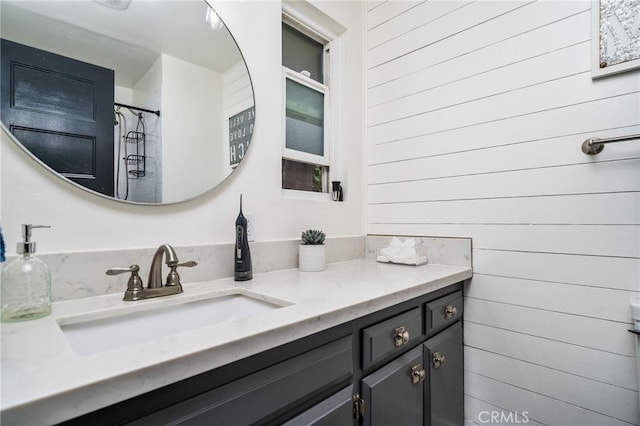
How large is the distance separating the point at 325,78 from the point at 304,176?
0.60m

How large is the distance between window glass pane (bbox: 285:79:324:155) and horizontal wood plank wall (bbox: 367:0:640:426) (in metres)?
0.43

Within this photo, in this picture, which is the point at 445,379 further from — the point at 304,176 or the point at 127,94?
the point at 127,94

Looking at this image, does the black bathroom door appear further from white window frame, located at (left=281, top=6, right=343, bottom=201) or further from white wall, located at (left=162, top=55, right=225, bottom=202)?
white window frame, located at (left=281, top=6, right=343, bottom=201)

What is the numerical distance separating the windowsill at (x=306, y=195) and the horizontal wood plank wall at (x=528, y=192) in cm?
40

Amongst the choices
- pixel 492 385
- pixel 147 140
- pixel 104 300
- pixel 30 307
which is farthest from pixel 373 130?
pixel 30 307

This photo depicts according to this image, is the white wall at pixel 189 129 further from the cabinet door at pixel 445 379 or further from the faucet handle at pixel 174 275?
the cabinet door at pixel 445 379

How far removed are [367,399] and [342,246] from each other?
0.84 m

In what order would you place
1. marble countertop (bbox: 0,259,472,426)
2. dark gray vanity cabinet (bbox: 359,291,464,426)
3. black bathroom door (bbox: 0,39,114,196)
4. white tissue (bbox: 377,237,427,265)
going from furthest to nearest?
white tissue (bbox: 377,237,427,265) → dark gray vanity cabinet (bbox: 359,291,464,426) → black bathroom door (bbox: 0,39,114,196) → marble countertop (bbox: 0,259,472,426)

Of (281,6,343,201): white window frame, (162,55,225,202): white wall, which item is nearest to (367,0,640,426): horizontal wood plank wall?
(281,6,343,201): white window frame

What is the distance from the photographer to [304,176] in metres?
1.65

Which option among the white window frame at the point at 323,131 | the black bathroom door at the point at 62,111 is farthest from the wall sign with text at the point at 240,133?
the black bathroom door at the point at 62,111

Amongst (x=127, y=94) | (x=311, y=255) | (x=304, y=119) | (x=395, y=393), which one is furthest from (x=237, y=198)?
(x=395, y=393)

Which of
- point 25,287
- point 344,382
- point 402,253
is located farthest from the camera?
point 402,253

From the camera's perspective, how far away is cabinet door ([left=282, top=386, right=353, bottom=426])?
676mm
